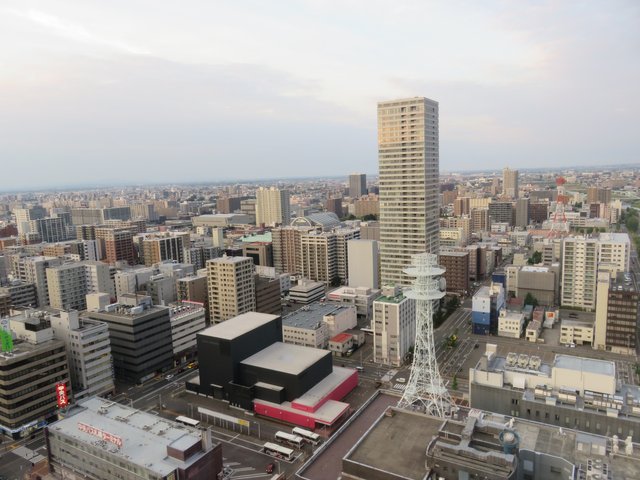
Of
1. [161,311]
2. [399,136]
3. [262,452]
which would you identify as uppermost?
[399,136]

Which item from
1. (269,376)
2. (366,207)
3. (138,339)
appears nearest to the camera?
(269,376)

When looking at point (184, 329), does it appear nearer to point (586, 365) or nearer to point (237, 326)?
point (237, 326)

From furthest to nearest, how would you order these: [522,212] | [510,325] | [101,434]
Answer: [522,212]
[510,325]
[101,434]

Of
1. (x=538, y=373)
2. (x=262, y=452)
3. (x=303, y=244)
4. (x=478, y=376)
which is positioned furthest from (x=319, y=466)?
(x=303, y=244)

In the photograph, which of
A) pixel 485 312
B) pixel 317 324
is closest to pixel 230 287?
pixel 317 324

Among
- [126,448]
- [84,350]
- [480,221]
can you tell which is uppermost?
[480,221]

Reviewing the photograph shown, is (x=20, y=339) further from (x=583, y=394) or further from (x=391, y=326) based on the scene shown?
(x=583, y=394)

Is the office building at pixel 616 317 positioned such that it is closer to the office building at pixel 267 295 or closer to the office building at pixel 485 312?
the office building at pixel 485 312
